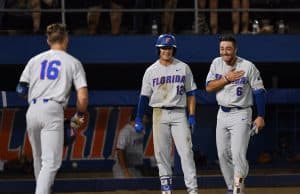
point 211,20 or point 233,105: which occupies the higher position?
point 211,20

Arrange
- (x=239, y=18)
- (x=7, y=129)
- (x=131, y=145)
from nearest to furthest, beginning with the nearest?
(x=131, y=145) → (x=239, y=18) → (x=7, y=129)

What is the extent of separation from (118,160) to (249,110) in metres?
4.48

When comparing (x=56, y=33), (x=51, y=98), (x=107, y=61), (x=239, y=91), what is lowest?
(x=107, y=61)

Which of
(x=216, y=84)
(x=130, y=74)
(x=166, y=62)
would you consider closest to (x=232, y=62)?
(x=216, y=84)

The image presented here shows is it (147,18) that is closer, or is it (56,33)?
(56,33)

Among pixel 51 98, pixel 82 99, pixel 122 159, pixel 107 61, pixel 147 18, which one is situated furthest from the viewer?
pixel 147 18

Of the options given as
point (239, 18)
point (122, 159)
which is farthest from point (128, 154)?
point (239, 18)

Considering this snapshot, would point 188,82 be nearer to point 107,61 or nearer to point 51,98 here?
→ point 51,98

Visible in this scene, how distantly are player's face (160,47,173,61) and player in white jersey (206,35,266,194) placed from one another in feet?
1.97

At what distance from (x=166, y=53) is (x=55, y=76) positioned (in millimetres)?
1988

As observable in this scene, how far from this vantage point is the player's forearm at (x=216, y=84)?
914 cm

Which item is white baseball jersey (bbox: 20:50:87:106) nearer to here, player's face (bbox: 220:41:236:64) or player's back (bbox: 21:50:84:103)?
player's back (bbox: 21:50:84:103)

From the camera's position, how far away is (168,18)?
16.0 m

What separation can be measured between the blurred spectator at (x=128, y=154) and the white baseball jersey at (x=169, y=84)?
3970mm
